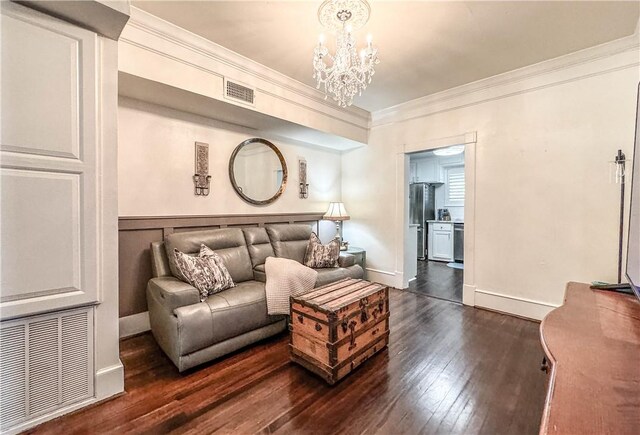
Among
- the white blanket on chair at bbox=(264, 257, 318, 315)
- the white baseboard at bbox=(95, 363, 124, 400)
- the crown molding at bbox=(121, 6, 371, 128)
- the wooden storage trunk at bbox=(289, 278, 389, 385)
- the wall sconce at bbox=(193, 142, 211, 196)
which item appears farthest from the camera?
the wall sconce at bbox=(193, 142, 211, 196)

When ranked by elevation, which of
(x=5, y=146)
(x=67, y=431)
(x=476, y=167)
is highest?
(x=476, y=167)

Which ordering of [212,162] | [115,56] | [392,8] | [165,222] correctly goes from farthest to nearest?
[212,162]
[165,222]
[392,8]
[115,56]

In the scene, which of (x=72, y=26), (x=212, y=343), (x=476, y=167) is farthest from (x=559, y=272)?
(x=72, y=26)

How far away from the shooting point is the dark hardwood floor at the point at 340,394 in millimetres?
1543

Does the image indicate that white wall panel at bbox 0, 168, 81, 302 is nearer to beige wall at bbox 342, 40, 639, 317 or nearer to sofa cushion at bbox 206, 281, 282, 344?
sofa cushion at bbox 206, 281, 282, 344

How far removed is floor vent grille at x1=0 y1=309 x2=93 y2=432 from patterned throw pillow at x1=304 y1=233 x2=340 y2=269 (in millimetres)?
2241

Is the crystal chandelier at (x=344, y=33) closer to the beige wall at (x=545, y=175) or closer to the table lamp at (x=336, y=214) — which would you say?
the beige wall at (x=545, y=175)

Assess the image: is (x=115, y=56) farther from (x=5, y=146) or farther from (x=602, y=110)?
(x=602, y=110)

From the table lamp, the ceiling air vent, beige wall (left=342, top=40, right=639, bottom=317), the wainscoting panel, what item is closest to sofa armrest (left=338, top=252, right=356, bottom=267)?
the table lamp

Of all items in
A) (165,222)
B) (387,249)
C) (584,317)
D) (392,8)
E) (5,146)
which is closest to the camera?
(584,317)

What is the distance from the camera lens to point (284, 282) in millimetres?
2609

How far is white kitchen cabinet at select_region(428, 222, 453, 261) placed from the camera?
631 cm

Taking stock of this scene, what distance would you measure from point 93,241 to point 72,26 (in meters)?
1.27

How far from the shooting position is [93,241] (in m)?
1.68
